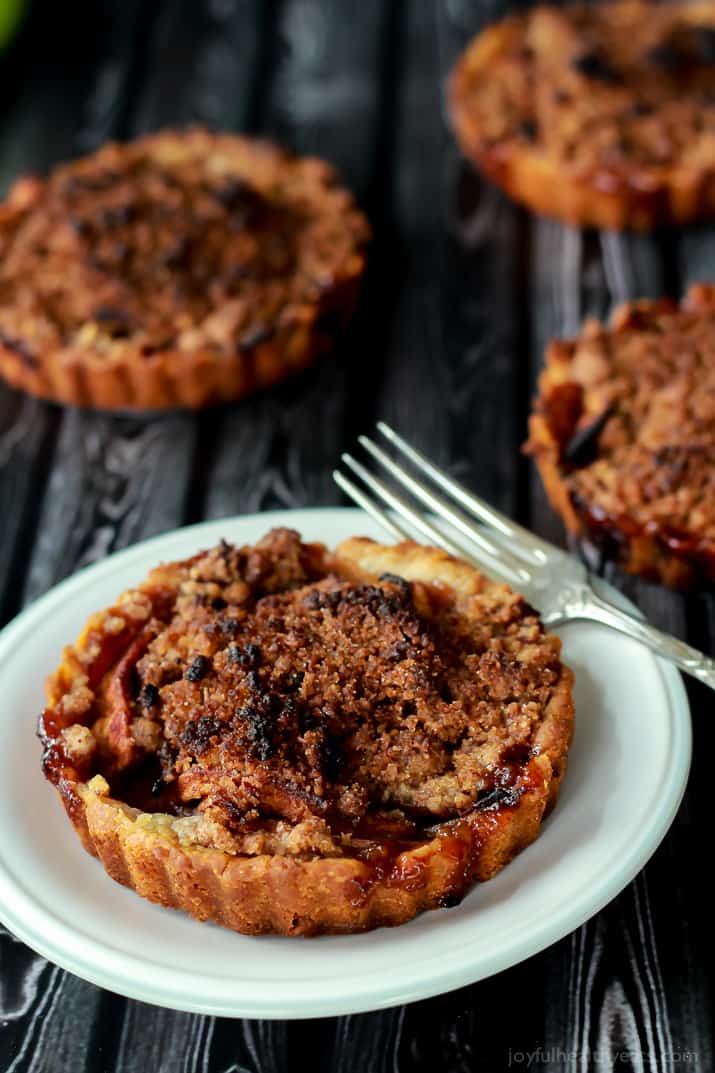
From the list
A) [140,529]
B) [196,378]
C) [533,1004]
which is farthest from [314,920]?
[196,378]

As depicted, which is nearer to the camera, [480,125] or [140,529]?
[140,529]

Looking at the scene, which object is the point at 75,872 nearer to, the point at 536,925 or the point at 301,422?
the point at 536,925

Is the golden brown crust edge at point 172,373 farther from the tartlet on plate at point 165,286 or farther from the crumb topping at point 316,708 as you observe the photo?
the crumb topping at point 316,708

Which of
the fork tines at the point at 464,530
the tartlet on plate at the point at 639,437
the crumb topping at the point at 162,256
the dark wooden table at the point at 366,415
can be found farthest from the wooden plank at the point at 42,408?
the tartlet on plate at the point at 639,437

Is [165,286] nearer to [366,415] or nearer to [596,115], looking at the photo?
[366,415]

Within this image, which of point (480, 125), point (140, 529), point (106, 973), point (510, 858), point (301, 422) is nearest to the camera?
point (106, 973)

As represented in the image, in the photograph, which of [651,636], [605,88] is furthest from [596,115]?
[651,636]

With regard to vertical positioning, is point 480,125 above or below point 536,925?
above
